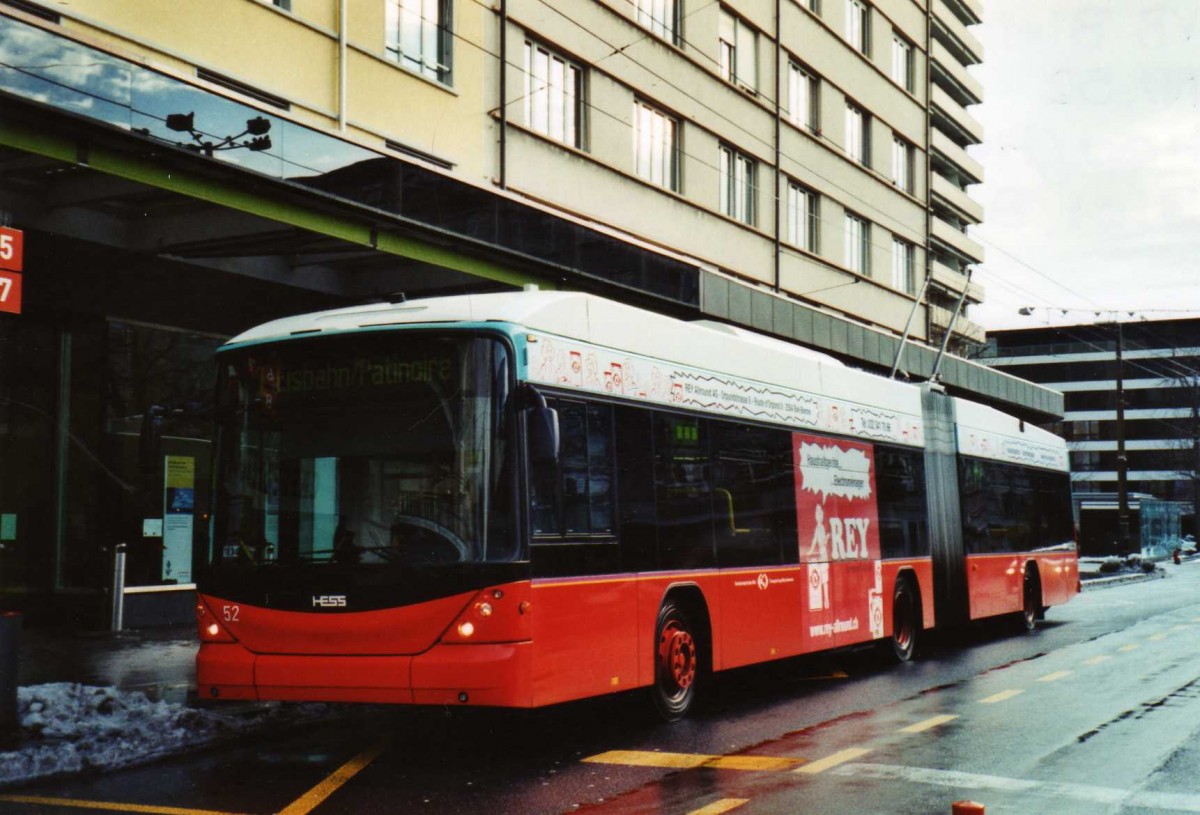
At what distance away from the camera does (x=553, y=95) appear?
24234 mm

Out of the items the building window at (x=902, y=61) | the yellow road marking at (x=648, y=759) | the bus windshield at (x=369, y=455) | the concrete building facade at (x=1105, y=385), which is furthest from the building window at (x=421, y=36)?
the concrete building facade at (x=1105, y=385)

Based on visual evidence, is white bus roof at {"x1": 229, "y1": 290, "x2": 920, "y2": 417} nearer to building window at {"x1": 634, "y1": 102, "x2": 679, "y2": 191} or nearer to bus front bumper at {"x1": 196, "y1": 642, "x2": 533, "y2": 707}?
bus front bumper at {"x1": 196, "y1": 642, "x2": 533, "y2": 707}

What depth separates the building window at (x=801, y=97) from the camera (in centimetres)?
3388

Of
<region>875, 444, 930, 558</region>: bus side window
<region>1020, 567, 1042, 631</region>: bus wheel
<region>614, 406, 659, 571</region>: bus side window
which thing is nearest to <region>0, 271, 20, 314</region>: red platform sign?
<region>614, 406, 659, 571</region>: bus side window

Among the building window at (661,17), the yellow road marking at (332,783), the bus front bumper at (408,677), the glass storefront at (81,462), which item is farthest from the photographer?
the building window at (661,17)

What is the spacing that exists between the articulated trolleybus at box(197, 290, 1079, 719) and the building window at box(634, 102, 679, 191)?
15.5 m

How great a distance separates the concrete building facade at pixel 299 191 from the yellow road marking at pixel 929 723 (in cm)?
567

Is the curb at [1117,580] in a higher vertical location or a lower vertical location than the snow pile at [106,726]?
higher

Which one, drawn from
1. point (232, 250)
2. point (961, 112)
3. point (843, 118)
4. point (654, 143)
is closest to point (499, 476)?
point (232, 250)

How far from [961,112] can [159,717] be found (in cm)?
5564

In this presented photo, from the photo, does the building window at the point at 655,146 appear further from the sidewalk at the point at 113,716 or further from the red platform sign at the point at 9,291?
the red platform sign at the point at 9,291

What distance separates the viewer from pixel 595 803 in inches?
297

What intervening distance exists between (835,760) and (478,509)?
2831mm

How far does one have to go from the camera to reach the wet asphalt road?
24.8 feet
